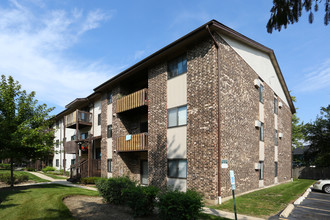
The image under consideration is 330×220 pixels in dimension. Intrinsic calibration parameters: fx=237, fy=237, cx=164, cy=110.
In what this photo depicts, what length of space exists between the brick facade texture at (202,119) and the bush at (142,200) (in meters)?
3.83

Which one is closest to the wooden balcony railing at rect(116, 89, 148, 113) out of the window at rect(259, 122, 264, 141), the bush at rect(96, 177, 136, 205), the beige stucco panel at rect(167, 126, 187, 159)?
the beige stucco panel at rect(167, 126, 187, 159)

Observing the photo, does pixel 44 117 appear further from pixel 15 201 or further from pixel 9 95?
pixel 15 201

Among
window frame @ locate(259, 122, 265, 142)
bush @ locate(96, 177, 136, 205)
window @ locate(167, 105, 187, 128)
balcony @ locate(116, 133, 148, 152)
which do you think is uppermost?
window @ locate(167, 105, 187, 128)

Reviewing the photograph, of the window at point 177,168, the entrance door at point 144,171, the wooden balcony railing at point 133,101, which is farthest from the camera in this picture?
the entrance door at point 144,171

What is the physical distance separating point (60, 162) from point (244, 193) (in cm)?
2803

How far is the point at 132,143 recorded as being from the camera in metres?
17.4

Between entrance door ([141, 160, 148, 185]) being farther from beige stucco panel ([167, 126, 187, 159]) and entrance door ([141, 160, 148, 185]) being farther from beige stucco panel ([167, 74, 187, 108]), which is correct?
beige stucco panel ([167, 74, 187, 108])

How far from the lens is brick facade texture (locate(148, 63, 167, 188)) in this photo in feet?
48.1

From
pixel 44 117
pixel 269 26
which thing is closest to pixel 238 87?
pixel 269 26

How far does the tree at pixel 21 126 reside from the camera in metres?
13.5

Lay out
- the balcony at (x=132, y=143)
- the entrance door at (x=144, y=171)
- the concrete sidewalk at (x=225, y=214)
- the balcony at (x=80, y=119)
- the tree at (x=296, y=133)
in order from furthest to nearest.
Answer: the tree at (x=296, y=133) → the balcony at (x=80, y=119) → the entrance door at (x=144, y=171) → the balcony at (x=132, y=143) → the concrete sidewalk at (x=225, y=214)

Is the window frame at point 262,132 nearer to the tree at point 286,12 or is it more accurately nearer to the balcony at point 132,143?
the balcony at point 132,143

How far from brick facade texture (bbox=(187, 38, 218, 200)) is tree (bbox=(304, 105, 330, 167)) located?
25461 millimetres

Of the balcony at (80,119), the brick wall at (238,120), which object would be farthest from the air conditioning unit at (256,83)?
the balcony at (80,119)
